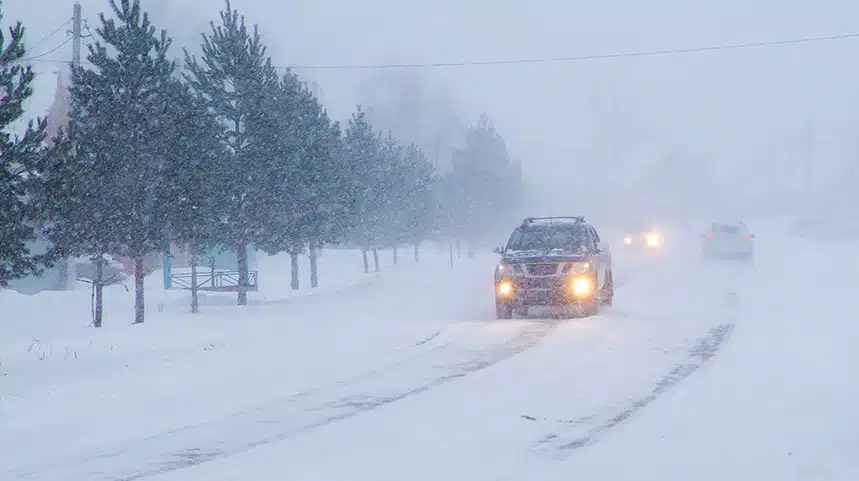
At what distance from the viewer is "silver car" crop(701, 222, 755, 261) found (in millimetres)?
44031

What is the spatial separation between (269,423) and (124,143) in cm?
1413

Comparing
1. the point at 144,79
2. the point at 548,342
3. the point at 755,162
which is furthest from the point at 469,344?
the point at 755,162

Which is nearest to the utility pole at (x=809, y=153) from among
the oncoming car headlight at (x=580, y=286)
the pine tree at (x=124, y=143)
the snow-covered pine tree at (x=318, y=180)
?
the snow-covered pine tree at (x=318, y=180)

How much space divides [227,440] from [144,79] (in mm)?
15885

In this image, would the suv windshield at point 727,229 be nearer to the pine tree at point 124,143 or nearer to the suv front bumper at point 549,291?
the suv front bumper at point 549,291

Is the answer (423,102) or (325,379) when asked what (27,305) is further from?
(423,102)

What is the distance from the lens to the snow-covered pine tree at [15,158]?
16.2 m

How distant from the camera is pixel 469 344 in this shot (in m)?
16.4

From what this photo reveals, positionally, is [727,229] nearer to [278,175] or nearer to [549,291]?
[278,175]

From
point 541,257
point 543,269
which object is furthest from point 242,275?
point 543,269

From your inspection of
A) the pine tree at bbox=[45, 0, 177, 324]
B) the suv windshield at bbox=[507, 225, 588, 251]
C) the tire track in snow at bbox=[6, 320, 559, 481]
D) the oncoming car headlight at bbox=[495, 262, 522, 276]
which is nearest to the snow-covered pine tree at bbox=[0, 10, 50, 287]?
the pine tree at bbox=[45, 0, 177, 324]

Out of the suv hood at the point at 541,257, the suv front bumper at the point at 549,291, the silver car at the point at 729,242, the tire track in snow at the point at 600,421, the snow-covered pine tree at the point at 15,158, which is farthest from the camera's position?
the silver car at the point at 729,242

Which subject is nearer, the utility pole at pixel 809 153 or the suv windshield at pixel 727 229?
the suv windshield at pixel 727 229

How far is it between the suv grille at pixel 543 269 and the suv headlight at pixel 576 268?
0.22 meters
